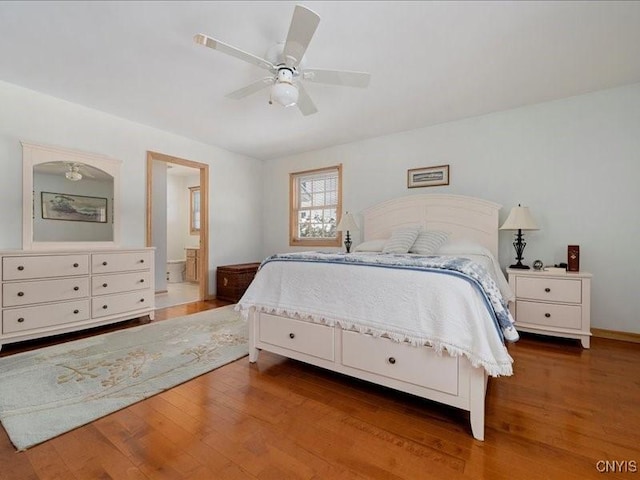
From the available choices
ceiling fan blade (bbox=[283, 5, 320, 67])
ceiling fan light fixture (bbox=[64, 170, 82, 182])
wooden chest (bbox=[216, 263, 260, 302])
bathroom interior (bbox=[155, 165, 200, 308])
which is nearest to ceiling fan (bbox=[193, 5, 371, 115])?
ceiling fan blade (bbox=[283, 5, 320, 67])

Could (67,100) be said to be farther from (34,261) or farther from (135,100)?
(34,261)

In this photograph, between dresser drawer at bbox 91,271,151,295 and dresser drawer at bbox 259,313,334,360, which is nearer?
dresser drawer at bbox 259,313,334,360

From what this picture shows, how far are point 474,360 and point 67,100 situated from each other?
4.55 metres

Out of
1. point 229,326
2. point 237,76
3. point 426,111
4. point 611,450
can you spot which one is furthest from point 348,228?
point 611,450

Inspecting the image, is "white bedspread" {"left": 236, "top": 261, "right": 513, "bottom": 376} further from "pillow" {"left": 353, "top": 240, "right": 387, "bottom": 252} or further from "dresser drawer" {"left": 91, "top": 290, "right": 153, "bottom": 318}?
"dresser drawer" {"left": 91, "top": 290, "right": 153, "bottom": 318}

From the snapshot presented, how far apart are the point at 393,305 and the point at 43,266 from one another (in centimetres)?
325

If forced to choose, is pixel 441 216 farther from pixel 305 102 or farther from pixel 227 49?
pixel 227 49

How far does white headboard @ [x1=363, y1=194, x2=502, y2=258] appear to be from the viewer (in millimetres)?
3461

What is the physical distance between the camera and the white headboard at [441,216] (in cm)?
346

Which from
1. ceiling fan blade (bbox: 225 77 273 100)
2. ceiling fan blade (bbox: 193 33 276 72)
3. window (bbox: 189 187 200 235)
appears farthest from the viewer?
window (bbox: 189 187 200 235)

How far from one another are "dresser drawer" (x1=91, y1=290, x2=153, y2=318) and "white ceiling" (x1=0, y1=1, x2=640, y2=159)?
218 centimetres

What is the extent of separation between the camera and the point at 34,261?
9.08ft

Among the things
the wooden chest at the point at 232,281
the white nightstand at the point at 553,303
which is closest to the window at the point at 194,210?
the wooden chest at the point at 232,281

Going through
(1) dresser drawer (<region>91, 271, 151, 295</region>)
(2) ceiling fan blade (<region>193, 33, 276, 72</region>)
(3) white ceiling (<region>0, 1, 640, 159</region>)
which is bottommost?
(1) dresser drawer (<region>91, 271, 151, 295</region>)
